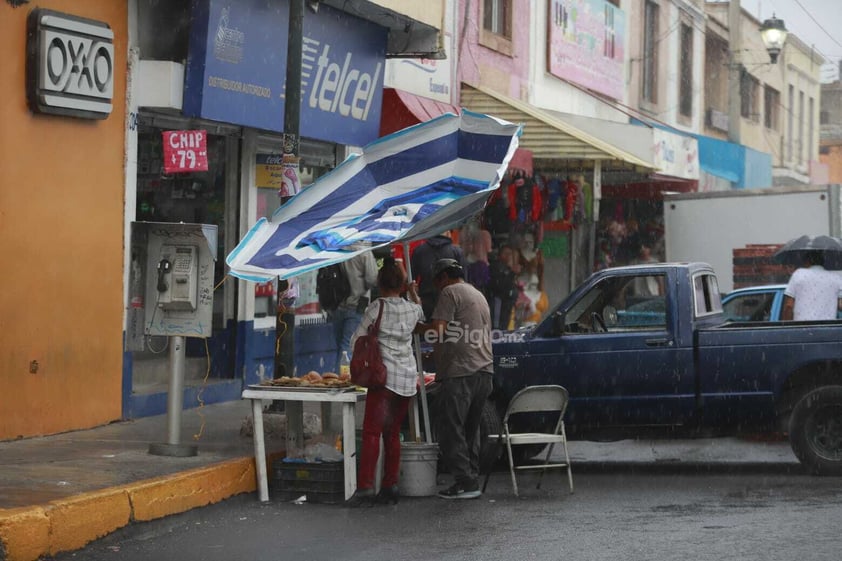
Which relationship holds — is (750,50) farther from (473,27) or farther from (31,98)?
(31,98)

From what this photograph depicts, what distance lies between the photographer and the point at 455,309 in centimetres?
1023

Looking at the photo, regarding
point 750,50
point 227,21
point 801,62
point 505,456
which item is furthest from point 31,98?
point 801,62

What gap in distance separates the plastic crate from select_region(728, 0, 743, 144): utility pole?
78.6 ft

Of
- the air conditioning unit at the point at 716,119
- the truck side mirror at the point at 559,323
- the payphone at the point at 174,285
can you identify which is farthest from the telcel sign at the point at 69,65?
the air conditioning unit at the point at 716,119

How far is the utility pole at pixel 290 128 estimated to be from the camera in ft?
39.1

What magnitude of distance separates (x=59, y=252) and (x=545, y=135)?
9.34m

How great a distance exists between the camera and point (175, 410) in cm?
1042

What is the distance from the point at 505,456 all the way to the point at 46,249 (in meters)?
4.17

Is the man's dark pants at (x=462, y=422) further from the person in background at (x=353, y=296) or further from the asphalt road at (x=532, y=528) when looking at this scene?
the person in background at (x=353, y=296)

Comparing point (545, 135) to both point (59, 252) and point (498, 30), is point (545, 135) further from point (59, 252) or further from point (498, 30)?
point (59, 252)

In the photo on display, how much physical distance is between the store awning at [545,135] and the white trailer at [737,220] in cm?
191

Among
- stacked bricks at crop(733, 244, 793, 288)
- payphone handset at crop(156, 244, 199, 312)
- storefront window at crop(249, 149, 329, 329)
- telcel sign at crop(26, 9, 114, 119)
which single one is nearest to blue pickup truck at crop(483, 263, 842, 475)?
payphone handset at crop(156, 244, 199, 312)

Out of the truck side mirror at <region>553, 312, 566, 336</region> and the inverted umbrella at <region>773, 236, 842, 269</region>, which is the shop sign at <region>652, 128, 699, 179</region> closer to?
the inverted umbrella at <region>773, 236, 842, 269</region>

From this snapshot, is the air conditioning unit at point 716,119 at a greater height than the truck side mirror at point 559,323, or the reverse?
the air conditioning unit at point 716,119
